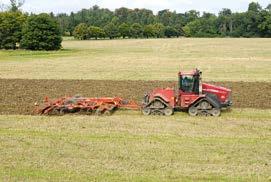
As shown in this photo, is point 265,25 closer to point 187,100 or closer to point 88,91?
point 88,91

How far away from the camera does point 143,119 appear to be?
19.3 metres

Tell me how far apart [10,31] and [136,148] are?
2728 inches

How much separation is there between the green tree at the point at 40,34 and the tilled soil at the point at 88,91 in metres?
43.1

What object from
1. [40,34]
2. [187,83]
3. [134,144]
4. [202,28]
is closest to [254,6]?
[202,28]

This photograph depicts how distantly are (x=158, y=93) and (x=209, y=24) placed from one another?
150314mm

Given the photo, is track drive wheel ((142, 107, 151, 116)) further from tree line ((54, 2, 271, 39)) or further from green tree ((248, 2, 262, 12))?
green tree ((248, 2, 262, 12))

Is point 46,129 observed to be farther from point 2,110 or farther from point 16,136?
point 2,110

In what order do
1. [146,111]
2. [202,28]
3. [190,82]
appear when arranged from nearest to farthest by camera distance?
1. [190,82]
2. [146,111]
3. [202,28]

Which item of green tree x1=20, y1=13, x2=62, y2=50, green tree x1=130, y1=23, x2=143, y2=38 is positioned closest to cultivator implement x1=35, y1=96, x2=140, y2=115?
green tree x1=20, y1=13, x2=62, y2=50

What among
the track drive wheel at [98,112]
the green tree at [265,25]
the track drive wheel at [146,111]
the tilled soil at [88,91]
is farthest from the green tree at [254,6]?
the track drive wheel at [98,112]

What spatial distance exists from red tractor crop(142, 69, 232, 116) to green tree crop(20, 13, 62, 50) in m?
57.1

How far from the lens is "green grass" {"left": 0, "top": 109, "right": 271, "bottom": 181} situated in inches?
476

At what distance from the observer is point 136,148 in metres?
14.6

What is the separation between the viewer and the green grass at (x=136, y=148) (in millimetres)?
12094
